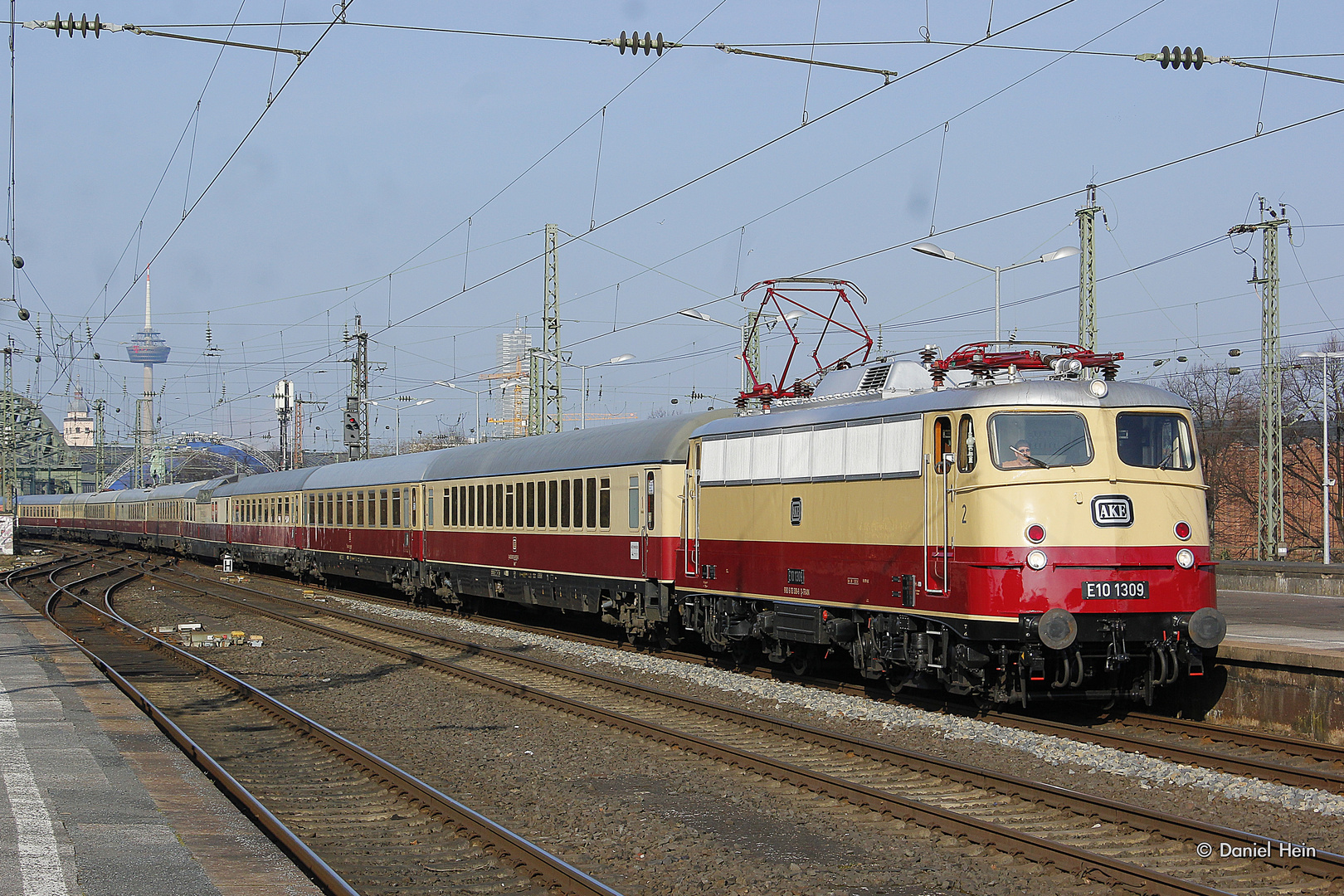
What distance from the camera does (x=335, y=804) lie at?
1111cm

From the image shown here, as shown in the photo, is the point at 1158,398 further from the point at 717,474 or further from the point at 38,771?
the point at 38,771

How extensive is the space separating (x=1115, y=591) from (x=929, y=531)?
2065 mm

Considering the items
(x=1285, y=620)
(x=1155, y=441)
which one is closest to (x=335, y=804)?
(x=1155, y=441)

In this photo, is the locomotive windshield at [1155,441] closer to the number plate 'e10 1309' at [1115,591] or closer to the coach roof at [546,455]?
the number plate 'e10 1309' at [1115,591]

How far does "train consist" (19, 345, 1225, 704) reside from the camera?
1323 cm

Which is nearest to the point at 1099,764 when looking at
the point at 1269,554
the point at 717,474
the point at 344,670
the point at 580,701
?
the point at 580,701

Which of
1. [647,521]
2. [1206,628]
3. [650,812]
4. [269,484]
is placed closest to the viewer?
[650,812]

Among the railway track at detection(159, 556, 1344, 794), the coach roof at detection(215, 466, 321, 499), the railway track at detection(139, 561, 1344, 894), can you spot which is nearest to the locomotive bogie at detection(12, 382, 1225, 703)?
the railway track at detection(159, 556, 1344, 794)

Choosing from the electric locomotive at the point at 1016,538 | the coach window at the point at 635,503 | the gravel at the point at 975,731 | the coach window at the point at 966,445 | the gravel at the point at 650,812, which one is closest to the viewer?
the gravel at the point at 650,812

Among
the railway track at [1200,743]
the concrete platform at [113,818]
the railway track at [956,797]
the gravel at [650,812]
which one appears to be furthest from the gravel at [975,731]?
the concrete platform at [113,818]

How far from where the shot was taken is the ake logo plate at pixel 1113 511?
43.6ft

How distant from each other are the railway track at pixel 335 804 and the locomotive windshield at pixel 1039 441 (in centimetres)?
677

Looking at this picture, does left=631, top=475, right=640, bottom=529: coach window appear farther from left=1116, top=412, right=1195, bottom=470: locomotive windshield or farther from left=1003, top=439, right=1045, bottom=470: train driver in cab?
left=1116, top=412, right=1195, bottom=470: locomotive windshield

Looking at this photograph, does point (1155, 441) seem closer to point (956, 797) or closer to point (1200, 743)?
point (1200, 743)
